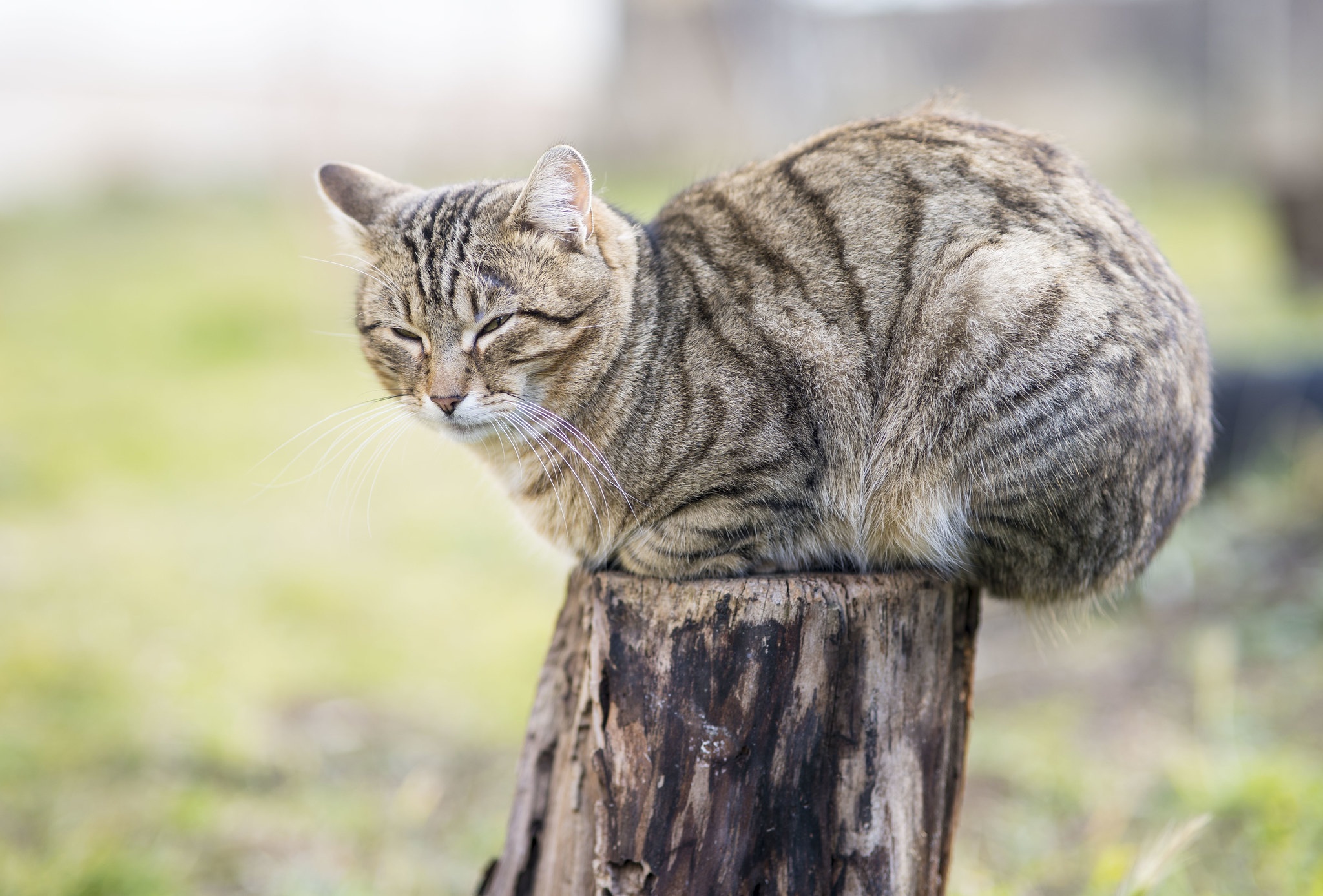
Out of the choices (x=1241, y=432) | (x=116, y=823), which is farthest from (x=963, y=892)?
(x=1241, y=432)

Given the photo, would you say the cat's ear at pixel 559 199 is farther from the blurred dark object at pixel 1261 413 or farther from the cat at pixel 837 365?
the blurred dark object at pixel 1261 413

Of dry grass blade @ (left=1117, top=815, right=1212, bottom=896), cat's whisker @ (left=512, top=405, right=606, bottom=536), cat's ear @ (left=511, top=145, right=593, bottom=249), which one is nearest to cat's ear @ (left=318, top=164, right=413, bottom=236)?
cat's ear @ (left=511, top=145, right=593, bottom=249)

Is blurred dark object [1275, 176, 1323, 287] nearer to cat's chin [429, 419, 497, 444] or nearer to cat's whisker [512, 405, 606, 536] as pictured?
cat's whisker [512, 405, 606, 536]

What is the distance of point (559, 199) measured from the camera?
2.34 m

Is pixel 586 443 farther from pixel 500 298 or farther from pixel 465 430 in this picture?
pixel 500 298

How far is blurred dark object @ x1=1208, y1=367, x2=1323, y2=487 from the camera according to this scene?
18.8 feet

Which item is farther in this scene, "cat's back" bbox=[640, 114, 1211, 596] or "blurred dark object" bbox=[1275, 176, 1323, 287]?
"blurred dark object" bbox=[1275, 176, 1323, 287]

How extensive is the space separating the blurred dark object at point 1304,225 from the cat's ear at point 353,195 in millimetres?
9112

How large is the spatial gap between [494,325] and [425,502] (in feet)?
16.3

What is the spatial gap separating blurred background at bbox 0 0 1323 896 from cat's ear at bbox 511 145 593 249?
16.9 inches

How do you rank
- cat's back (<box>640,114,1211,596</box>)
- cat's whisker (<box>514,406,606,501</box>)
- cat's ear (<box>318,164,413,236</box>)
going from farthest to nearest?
cat's ear (<box>318,164,413,236</box>), cat's whisker (<box>514,406,606,501</box>), cat's back (<box>640,114,1211,596</box>)

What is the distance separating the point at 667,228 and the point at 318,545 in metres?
4.11

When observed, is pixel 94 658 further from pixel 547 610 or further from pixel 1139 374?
pixel 1139 374

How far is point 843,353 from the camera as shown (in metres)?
2.37
